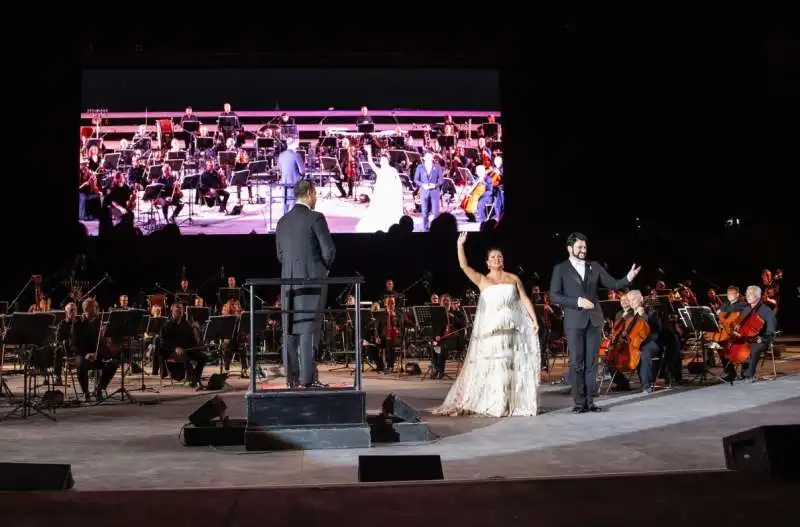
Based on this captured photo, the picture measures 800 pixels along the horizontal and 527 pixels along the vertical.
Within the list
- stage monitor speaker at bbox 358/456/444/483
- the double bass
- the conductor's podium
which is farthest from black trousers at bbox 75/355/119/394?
the double bass

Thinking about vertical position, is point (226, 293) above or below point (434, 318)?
above

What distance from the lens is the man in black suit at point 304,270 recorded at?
665 cm

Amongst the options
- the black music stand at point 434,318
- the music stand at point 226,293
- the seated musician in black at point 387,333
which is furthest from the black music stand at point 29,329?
the music stand at point 226,293

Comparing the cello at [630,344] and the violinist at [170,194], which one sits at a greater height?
the violinist at [170,194]

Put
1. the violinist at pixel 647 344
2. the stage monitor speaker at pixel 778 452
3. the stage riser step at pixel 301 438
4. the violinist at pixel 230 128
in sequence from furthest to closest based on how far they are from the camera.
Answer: the violinist at pixel 230 128 → the violinist at pixel 647 344 → the stage riser step at pixel 301 438 → the stage monitor speaker at pixel 778 452

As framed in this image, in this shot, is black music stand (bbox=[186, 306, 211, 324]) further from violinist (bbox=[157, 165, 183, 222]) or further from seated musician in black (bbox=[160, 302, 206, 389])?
violinist (bbox=[157, 165, 183, 222])

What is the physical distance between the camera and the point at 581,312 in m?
8.24

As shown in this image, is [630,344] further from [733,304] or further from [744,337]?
[733,304]

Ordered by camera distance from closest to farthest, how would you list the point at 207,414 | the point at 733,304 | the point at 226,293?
1. the point at 207,414
2. the point at 733,304
3. the point at 226,293

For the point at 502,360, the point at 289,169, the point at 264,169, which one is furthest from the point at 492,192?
the point at 502,360

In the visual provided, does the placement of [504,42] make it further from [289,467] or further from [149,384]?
[289,467]

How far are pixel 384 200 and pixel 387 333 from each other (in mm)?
4275

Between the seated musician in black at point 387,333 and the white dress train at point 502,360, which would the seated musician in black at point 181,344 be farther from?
the white dress train at point 502,360

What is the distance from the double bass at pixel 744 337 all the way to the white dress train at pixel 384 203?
793 cm
